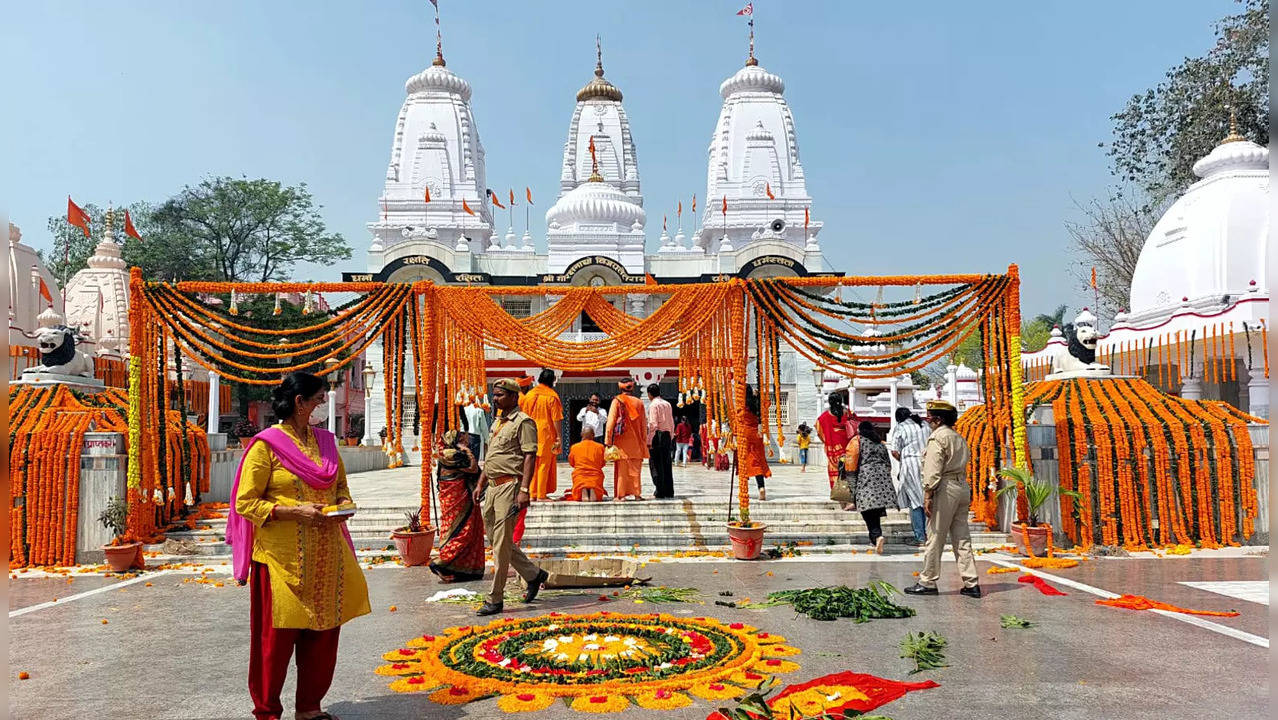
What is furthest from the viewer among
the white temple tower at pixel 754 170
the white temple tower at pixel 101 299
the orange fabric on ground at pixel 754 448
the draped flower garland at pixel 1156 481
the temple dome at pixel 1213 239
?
the white temple tower at pixel 754 170

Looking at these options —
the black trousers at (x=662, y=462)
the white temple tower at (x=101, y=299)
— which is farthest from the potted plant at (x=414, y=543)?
the white temple tower at (x=101, y=299)

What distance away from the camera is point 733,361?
9.74 meters

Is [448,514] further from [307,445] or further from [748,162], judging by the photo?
[748,162]

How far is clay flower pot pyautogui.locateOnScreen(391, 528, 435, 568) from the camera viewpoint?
827 centimetres

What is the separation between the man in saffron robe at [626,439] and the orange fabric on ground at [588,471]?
0.68 ft

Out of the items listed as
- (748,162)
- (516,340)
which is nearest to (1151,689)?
(516,340)

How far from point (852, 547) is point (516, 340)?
14.2ft

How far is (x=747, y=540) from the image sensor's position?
852 centimetres

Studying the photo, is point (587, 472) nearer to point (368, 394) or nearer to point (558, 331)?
point (558, 331)

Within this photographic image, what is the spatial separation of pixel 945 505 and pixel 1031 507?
2715 mm

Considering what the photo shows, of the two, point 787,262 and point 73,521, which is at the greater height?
point 787,262

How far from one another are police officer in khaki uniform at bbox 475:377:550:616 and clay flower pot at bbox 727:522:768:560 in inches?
108

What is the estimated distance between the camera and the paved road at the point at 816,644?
4.09 meters

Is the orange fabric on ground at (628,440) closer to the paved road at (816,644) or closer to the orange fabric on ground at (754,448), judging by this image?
the orange fabric on ground at (754,448)
